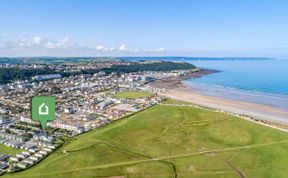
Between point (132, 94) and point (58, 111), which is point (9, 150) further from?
point (132, 94)

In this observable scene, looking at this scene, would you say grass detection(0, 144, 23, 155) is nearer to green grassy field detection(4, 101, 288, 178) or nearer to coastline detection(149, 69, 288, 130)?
green grassy field detection(4, 101, 288, 178)

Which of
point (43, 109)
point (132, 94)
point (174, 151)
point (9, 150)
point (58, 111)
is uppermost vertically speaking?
point (43, 109)

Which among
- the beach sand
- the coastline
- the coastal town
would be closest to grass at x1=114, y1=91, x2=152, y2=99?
the coastal town

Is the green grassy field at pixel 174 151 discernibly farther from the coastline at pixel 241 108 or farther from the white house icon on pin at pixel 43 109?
the white house icon on pin at pixel 43 109

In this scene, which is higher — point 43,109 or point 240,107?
point 43,109

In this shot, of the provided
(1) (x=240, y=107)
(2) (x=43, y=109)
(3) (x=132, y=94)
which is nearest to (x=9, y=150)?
(2) (x=43, y=109)

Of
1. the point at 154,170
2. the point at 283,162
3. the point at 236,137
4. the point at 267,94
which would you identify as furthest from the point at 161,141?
the point at 267,94

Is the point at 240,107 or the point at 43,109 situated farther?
the point at 240,107

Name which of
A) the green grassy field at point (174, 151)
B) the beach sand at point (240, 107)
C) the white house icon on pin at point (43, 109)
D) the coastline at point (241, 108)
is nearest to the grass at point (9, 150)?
the green grassy field at point (174, 151)
